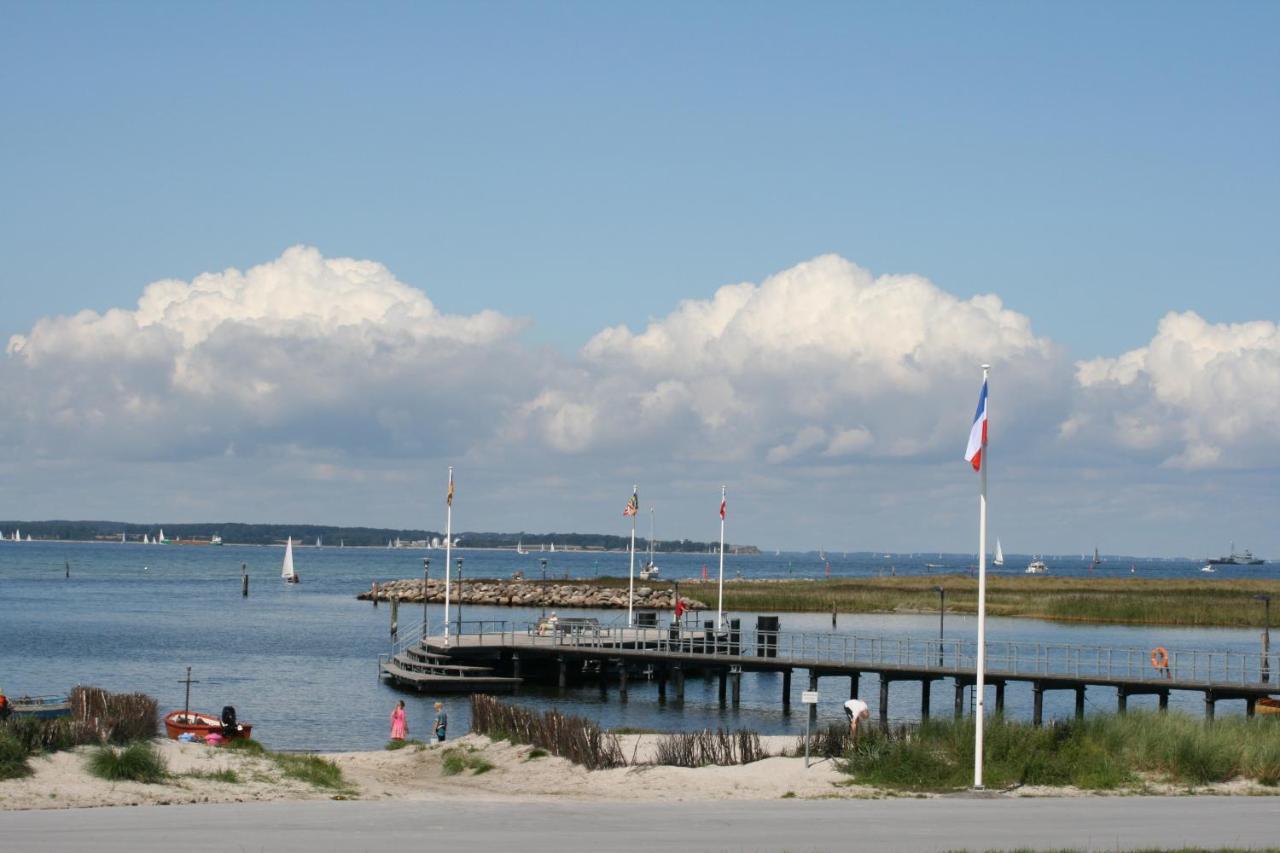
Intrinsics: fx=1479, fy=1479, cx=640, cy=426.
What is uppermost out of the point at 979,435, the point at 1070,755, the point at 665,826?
the point at 979,435

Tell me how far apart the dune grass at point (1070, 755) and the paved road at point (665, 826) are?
6.42ft

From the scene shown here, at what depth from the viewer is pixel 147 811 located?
25.4 metres

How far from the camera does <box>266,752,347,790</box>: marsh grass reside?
29906 mm

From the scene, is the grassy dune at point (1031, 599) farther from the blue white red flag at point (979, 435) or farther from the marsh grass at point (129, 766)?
the marsh grass at point (129, 766)

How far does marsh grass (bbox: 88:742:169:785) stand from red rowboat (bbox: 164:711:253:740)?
33.6 feet

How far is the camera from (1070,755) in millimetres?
30734

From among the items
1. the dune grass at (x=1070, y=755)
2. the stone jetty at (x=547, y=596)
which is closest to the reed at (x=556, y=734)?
the dune grass at (x=1070, y=755)

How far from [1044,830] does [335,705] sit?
3567 centimetres

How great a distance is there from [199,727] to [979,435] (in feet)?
74.1

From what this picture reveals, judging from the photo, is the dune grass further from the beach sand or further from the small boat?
the small boat

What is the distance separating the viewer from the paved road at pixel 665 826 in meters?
21.9

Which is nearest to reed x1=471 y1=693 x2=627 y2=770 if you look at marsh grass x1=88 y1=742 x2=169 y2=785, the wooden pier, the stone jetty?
marsh grass x1=88 y1=742 x2=169 y2=785

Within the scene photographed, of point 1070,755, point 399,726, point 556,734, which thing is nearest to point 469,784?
point 556,734

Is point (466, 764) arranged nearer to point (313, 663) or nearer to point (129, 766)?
point (129, 766)
